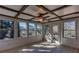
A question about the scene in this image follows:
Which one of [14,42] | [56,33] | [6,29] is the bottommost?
[14,42]

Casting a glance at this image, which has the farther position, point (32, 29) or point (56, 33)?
point (32, 29)

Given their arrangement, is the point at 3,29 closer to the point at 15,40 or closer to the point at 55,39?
the point at 15,40

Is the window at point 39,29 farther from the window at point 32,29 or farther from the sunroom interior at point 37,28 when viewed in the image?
the window at point 32,29

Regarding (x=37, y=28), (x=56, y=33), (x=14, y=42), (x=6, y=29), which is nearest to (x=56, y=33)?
(x=56, y=33)

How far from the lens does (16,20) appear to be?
479 centimetres

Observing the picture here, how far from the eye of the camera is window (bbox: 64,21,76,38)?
472 cm

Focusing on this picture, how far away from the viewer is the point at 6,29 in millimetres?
4328

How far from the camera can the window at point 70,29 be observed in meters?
4.72

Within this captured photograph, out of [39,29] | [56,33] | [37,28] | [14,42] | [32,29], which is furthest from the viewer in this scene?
[39,29]

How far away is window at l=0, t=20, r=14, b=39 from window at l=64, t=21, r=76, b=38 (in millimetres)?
3068

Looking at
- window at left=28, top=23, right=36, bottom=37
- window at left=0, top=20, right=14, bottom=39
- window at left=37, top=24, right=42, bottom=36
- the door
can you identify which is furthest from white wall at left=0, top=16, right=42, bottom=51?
the door

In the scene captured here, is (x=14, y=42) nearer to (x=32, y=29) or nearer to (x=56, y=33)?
(x=32, y=29)

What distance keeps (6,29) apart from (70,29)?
3470 millimetres
